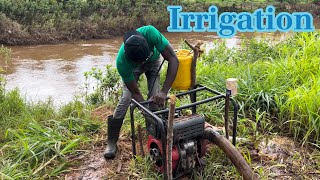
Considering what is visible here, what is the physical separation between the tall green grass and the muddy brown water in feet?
7.26

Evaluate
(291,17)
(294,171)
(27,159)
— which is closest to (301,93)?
(294,171)

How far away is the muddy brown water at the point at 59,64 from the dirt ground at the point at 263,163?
10.3ft

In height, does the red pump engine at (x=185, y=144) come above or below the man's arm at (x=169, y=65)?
below

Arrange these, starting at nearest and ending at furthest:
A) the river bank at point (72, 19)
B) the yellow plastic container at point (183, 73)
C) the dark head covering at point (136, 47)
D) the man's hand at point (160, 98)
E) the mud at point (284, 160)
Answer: the dark head covering at point (136, 47) → the man's hand at point (160, 98) → the mud at point (284, 160) → the yellow plastic container at point (183, 73) → the river bank at point (72, 19)

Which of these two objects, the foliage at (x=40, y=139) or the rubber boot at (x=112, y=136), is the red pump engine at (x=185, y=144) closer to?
the rubber boot at (x=112, y=136)

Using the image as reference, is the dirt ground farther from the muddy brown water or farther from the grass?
the muddy brown water

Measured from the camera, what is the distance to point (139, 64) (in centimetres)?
308

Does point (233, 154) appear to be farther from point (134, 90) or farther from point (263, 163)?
point (134, 90)

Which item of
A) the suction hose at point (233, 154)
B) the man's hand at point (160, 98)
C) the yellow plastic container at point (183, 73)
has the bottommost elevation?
the suction hose at point (233, 154)

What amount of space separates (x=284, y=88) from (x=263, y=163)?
4.33ft

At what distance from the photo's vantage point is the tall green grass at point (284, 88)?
139 inches

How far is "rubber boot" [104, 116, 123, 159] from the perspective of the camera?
333 centimetres

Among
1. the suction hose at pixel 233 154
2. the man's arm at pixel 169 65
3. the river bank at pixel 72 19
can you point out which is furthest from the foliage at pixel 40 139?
the river bank at pixel 72 19

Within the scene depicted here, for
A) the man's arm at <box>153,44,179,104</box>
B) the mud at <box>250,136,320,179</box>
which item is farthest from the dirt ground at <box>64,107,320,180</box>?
the man's arm at <box>153,44,179,104</box>
